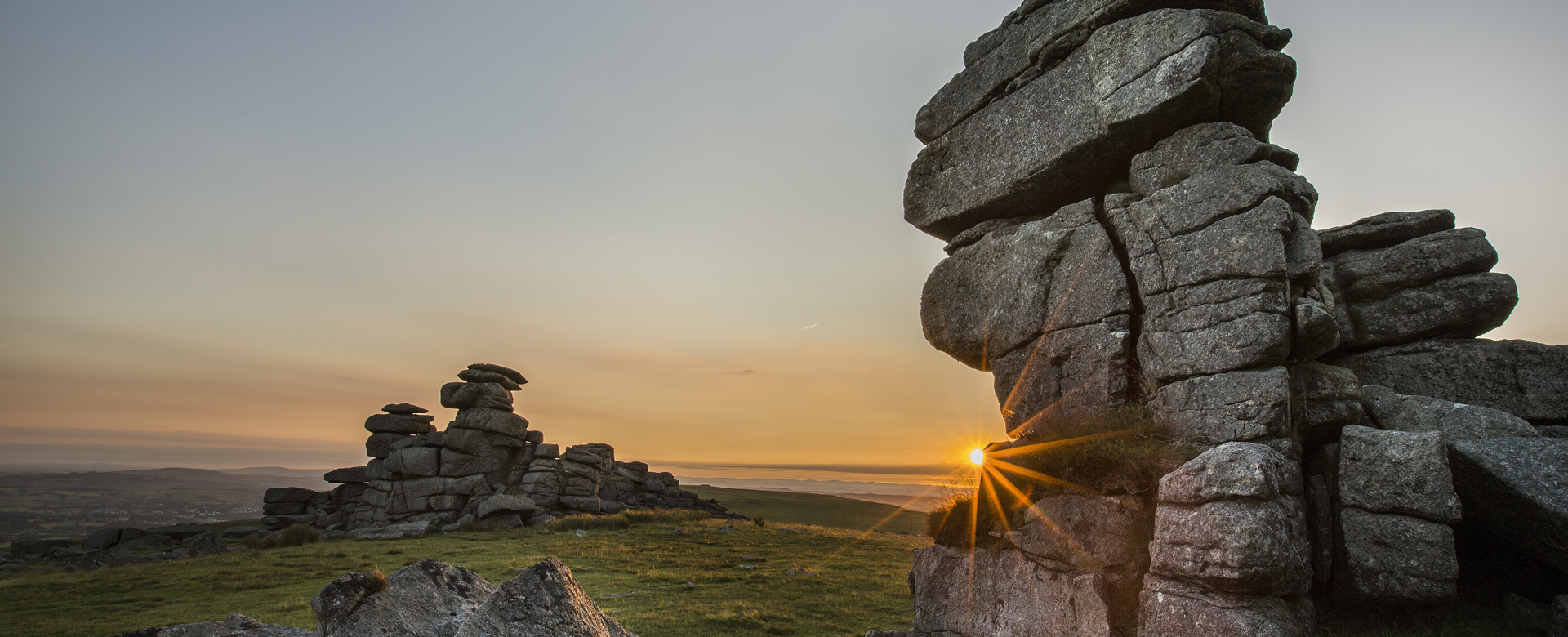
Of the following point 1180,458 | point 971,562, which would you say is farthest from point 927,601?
point 1180,458

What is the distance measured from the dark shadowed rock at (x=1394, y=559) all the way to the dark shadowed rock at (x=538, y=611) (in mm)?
8623

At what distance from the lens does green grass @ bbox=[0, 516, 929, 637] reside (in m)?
14.9

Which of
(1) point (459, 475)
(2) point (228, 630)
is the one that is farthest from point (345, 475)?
(2) point (228, 630)

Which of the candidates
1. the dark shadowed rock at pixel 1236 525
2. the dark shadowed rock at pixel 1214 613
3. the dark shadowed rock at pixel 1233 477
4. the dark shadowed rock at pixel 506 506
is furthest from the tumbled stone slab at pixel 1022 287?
the dark shadowed rock at pixel 506 506

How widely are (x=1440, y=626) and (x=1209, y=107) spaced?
7.68m

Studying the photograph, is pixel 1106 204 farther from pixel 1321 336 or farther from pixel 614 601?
pixel 614 601

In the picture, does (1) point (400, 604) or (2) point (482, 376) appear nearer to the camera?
(1) point (400, 604)

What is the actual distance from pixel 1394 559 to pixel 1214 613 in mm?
2513

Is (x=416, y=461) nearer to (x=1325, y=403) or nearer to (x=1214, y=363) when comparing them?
(x=1214, y=363)

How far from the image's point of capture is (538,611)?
488cm

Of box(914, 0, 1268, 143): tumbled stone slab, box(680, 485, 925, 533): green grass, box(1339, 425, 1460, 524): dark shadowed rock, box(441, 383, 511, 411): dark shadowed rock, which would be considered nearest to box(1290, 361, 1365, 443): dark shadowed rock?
box(1339, 425, 1460, 524): dark shadowed rock

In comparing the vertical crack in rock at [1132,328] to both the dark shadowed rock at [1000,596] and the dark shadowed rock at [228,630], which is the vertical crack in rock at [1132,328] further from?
the dark shadowed rock at [228,630]

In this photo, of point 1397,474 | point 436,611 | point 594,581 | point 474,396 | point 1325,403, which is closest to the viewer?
point 436,611

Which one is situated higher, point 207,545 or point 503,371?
point 503,371
